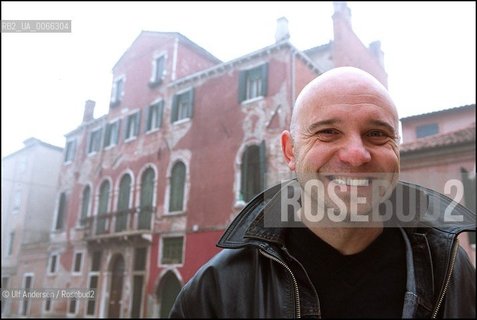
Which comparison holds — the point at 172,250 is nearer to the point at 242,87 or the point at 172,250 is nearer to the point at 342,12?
the point at 242,87

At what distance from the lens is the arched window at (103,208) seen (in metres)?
13.6

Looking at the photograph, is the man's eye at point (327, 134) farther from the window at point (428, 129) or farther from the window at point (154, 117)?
the window at point (154, 117)

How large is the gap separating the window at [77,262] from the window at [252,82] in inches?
344

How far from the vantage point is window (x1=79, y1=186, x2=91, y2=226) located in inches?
572

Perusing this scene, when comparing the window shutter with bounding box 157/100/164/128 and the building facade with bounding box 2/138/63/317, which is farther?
the building facade with bounding box 2/138/63/317

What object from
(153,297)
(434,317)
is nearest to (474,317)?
(434,317)

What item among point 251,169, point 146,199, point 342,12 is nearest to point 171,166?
point 146,199

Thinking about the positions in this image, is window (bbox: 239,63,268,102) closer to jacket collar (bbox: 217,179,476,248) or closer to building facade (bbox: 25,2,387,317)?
building facade (bbox: 25,2,387,317)

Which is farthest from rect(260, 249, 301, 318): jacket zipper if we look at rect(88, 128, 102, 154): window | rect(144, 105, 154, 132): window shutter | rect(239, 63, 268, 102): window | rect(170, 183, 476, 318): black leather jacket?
rect(144, 105, 154, 132): window shutter

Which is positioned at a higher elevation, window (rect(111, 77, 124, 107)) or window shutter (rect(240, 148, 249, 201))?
window shutter (rect(240, 148, 249, 201))

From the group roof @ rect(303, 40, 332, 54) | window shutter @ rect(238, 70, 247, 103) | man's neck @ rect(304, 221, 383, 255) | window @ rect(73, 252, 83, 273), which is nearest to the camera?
man's neck @ rect(304, 221, 383, 255)

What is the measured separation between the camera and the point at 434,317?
0.92 meters

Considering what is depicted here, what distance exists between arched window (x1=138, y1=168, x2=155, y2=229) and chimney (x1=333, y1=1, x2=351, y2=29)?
7420 mm

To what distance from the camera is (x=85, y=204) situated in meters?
14.9
